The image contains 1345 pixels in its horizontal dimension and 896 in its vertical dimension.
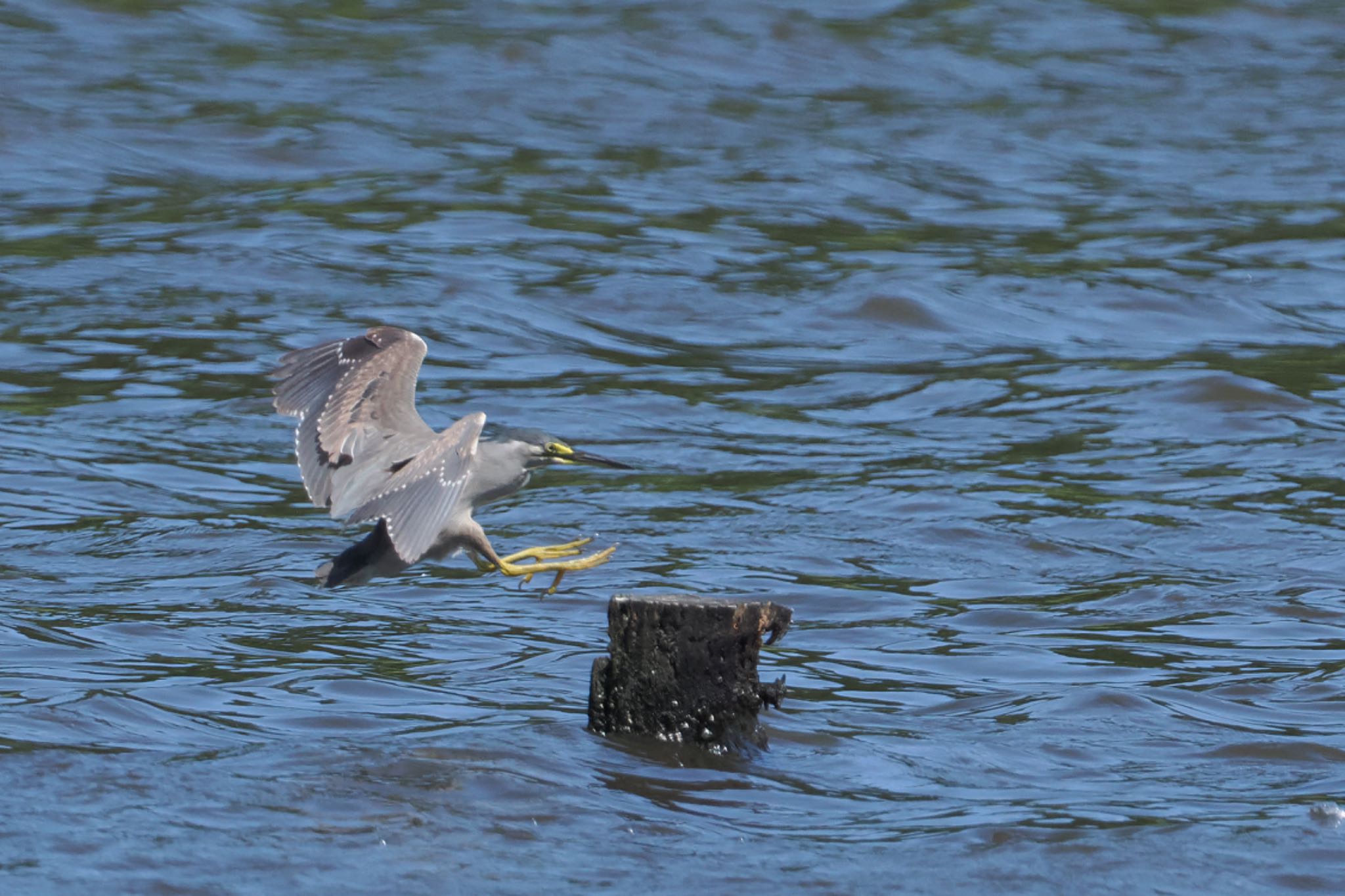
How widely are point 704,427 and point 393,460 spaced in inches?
180

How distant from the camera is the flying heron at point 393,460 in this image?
6137 mm

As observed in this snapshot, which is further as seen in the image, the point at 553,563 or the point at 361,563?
the point at 553,563

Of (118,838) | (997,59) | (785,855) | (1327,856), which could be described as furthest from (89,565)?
(997,59)

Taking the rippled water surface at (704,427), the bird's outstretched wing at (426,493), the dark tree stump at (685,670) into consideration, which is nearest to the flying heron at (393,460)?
the bird's outstretched wing at (426,493)

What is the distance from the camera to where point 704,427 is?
11.0m

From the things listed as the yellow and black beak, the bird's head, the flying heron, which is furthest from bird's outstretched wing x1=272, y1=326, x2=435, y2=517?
the yellow and black beak

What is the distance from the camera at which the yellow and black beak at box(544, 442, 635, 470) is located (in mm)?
6855

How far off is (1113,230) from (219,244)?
6.07m

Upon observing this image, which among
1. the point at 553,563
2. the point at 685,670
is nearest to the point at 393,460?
the point at 553,563

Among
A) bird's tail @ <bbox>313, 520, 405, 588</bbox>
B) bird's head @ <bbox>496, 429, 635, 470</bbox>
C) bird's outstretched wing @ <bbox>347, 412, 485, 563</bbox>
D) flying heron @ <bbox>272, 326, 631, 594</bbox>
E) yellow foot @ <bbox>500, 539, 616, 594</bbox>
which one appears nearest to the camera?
bird's outstretched wing @ <bbox>347, 412, 485, 563</bbox>

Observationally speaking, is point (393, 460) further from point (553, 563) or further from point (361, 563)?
point (553, 563)

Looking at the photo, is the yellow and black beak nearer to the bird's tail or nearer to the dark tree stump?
the bird's tail

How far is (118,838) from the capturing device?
5688 millimetres

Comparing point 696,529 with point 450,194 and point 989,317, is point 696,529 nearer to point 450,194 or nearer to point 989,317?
point 989,317
